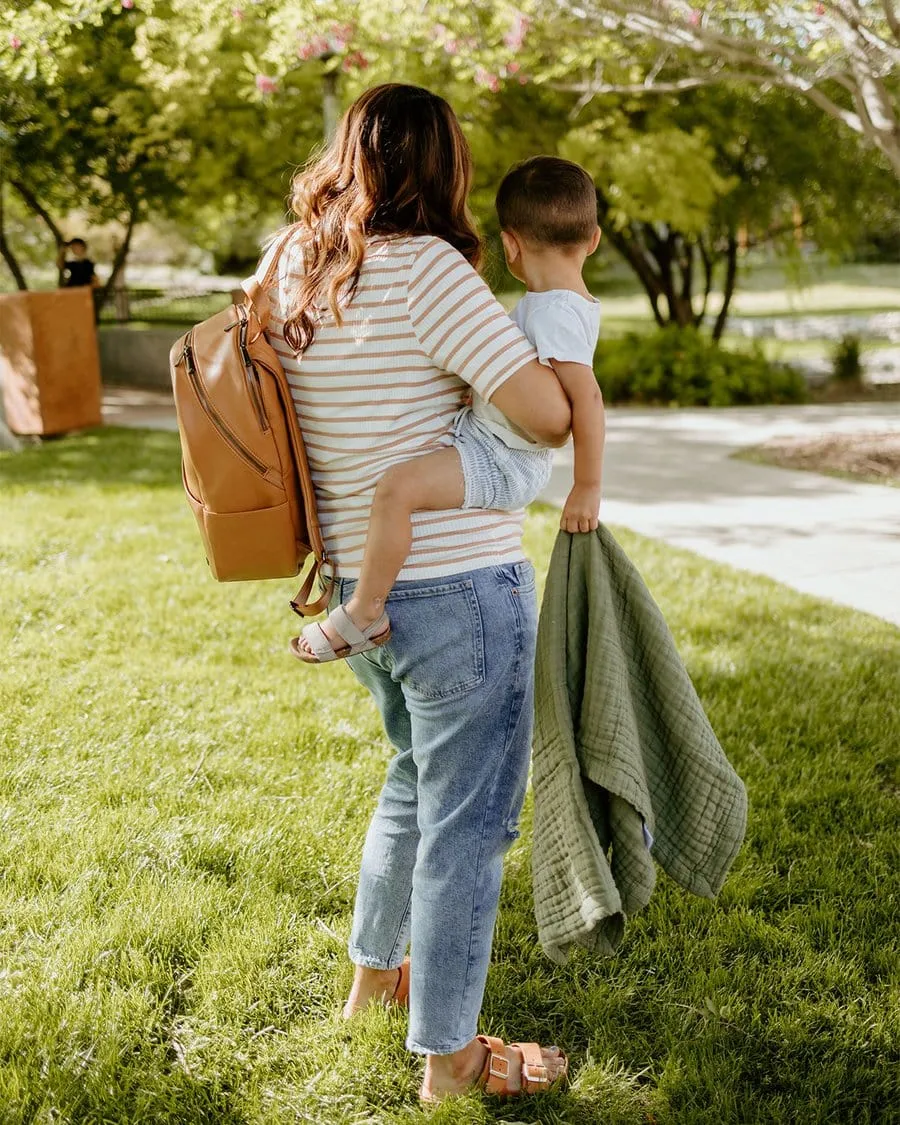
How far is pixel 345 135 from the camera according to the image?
6.29 ft

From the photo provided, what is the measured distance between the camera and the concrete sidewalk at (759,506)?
226 inches

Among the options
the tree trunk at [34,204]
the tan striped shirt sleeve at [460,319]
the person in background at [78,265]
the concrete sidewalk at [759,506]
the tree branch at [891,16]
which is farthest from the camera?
the tree trunk at [34,204]

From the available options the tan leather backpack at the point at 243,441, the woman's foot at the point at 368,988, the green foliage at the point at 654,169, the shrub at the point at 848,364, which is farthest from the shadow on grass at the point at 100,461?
the shrub at the point at 848,364

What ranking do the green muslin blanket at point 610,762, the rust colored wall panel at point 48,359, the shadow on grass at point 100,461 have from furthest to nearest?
the rust colored wall panel at point 48,359 < the shadow on grass at point 100,461 < the green muslin blanket at point 610,762

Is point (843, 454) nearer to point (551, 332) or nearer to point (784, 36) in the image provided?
point (784, 36)

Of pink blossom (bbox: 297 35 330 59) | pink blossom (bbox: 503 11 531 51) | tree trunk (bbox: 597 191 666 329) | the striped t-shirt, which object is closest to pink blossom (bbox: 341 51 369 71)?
pink blossom (bbox: 297 35 330 59)

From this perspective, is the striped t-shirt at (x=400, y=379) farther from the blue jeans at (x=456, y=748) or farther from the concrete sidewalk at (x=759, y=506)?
the concrete sidewalk at (x=759, y=506)

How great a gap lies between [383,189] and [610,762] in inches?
42.2

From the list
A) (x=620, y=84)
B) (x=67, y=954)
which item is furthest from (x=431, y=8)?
(x=67, y=954)

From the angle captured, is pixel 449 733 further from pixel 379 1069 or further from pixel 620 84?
pixel 620 84

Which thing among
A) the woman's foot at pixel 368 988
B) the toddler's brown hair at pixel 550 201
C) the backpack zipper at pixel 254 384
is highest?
the toddler's brown hair at pixel 550 201

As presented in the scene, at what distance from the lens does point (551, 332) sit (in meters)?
1.88

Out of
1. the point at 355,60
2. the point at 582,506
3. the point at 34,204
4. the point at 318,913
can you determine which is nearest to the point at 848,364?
the point at 355,60

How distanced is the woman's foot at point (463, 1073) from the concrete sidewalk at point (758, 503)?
11.0 feet
